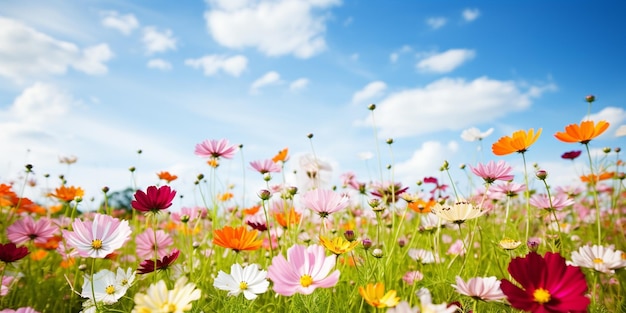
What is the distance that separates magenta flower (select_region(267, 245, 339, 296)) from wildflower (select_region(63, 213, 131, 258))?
1.22 feet

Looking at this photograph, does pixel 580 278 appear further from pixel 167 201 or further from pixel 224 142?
pixel 224 142

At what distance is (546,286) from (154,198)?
→ 0.79 metres

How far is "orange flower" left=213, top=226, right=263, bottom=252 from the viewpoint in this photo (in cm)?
98

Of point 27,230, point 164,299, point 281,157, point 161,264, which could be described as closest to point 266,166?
point 281,157

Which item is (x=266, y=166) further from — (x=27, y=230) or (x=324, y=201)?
(x=27, y=230)

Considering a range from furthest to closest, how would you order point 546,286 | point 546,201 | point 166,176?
point 166,176
point 546,201
point 546,286

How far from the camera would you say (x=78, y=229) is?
90 centimetres

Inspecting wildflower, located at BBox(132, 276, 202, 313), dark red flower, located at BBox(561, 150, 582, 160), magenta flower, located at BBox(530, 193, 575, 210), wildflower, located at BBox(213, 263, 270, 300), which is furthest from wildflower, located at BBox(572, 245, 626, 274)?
dark red flower, located at BBox(561, 150, 582, 160)

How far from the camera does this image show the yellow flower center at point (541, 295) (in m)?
0.70

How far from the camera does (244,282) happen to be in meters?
0.91

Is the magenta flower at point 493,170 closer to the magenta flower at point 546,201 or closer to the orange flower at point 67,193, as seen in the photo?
the magenta flower at point 546,201

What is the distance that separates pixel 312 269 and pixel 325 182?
131 cm

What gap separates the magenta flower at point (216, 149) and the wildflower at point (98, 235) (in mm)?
550

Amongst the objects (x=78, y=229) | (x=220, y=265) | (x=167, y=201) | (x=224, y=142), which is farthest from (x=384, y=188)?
(x=78, y=229)
